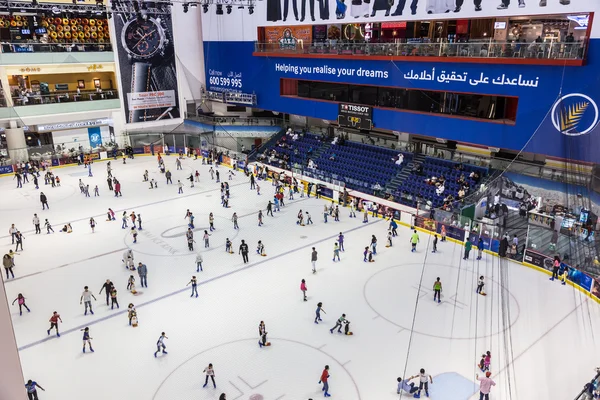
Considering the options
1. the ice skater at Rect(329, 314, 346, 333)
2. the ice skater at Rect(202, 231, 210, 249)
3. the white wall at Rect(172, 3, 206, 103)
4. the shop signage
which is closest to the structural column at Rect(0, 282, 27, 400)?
the ice skater at Rect(329, 314, 346, 333)

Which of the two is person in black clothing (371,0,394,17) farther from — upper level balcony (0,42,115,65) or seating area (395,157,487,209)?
upper level balcony (0,42,115,65)

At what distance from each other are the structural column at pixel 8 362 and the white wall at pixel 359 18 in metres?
24.5

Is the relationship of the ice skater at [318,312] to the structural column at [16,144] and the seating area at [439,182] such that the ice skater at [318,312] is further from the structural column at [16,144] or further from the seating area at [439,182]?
the structural column at [16,144]

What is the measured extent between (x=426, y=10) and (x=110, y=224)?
21.7m

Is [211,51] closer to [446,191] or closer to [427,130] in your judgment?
[427,130]

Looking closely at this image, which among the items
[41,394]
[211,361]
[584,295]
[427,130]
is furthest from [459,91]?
[41,394]

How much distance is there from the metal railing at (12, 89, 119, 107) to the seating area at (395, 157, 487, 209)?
27722 millimetres

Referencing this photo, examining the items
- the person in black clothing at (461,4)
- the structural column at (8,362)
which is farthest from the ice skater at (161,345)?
the person in black clothing at (461,4)

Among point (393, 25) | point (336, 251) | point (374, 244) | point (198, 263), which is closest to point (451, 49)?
point (393, 25)

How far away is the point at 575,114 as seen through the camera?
69.7 ft

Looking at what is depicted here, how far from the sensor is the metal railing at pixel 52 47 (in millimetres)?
35250

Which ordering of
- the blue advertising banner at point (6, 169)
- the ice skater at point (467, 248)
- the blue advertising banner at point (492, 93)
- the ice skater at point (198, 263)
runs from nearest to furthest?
the ice skater at point (198, 263)
the blue advertising banner at point (492, 93)
the ice skater at point (467, 248)
the blue advertising banner at point (6, 169)

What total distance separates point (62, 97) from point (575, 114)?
3711 cm

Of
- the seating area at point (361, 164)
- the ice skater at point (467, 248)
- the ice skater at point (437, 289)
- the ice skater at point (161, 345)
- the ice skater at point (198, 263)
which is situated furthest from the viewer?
the seating area at point (361, 164)
